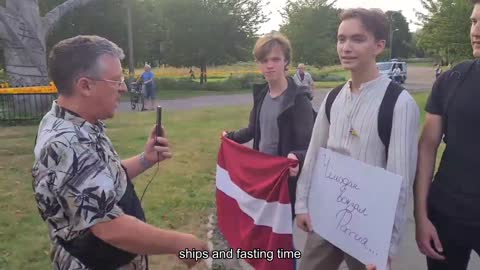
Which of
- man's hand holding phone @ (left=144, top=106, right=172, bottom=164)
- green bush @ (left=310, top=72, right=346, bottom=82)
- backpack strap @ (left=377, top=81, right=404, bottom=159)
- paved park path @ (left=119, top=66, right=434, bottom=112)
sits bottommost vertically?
paved park path @ (left=119, top=66, right=434, bottom=112)

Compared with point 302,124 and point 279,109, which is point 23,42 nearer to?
point 279,109

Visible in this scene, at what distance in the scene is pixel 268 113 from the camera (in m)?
3.47

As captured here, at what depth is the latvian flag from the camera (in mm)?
3383

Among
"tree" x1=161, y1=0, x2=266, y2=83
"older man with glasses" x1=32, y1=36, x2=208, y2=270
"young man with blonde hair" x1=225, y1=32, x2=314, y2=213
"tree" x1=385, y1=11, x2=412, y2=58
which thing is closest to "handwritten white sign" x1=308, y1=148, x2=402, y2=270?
"young man with blonde hair" x1=225, y1=32, x2=314, y2=213

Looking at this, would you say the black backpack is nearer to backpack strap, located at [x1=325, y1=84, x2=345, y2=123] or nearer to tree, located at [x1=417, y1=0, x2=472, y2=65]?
backpack strap, located at [x1=325, y1=84, x2=345, y2=123]

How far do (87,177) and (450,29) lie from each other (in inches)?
738

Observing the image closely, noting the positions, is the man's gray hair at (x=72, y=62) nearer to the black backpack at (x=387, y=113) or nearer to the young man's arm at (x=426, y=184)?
the black backpack at (x=387, y=113)

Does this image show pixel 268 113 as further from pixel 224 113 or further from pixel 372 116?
pixel 224 113

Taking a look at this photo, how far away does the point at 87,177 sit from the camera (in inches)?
69.0

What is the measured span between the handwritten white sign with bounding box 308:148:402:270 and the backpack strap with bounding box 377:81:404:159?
0.16 meters

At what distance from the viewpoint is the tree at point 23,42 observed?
1569 cm

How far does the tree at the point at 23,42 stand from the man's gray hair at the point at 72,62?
15631 millimetres

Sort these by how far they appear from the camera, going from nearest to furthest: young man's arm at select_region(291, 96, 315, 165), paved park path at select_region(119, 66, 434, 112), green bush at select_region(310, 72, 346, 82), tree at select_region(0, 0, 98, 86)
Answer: young man's arm at select_region(291, 96, 315, 165) → tree at select_region(0, 0, 98, 86) → paved park path at select_region(119, 66, 434, 112) → green bush at select_region(310, 72, 346, 82)

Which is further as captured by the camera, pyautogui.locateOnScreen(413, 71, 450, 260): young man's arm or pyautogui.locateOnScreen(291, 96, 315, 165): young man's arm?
pyautogui.locateOnScreen(291, 96, 315, 165): young man's arm
